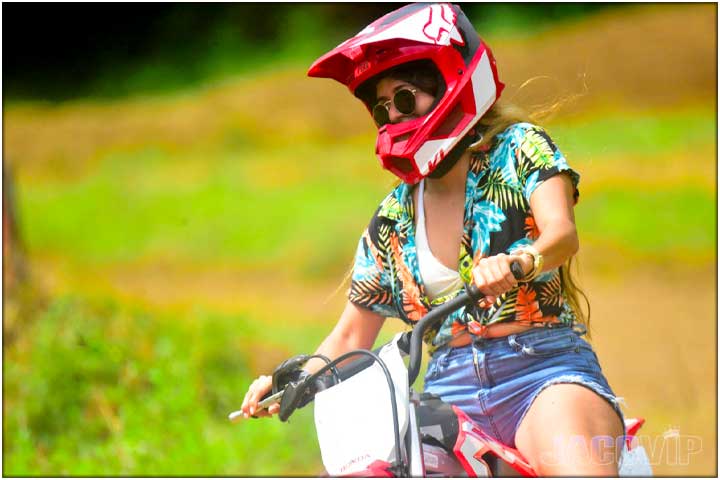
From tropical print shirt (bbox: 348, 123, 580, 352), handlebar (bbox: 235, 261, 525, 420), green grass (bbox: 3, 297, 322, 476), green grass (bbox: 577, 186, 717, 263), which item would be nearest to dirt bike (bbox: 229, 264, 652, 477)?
handlebar (bbox: 235, 261, 525, 420)

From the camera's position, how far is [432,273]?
2.63 m

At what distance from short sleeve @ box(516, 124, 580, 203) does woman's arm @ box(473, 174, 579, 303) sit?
0.02 meters

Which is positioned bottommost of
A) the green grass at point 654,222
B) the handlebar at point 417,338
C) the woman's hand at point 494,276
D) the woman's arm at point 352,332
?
the green grass at point 654,222

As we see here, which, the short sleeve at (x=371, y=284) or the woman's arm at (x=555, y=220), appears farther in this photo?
the short sleeve at (x=371, y=284)

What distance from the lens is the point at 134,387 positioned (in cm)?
591

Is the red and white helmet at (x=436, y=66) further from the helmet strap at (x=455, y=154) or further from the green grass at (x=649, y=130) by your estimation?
the green grass at (x=649, y=130)

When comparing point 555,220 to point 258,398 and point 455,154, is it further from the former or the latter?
point 258,398

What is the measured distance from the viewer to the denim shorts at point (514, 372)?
8.19 ft

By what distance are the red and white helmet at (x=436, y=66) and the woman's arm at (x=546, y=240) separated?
28cm

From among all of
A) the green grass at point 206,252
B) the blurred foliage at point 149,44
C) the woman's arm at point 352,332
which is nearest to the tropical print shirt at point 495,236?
the woman's arm at point 352,332

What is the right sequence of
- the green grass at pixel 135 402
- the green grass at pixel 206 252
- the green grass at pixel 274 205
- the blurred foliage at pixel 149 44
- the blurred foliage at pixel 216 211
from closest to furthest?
the green grass at pixel 135 402 → the green grass at pixel 206 252 → the blurred foliage at pixel 216 211 → the green grass at pixel 274 205 → the blurred foliage at pixel 149 44

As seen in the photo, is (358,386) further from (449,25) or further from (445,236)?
(449,25)

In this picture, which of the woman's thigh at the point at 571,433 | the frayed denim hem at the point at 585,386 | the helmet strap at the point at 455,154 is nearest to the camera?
the woman's thigh at the point at 571,433

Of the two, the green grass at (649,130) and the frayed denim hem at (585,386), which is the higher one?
the green grass at (649,130)
